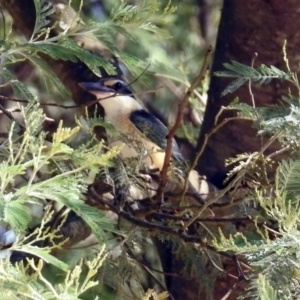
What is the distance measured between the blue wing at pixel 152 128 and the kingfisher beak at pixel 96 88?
0.51 ft

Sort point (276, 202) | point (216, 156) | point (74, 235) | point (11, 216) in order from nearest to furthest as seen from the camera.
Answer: point (11, 216), point (276, 202), point (74, 235), point (216, 156)

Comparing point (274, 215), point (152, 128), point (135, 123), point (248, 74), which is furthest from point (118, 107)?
point (274, 215)

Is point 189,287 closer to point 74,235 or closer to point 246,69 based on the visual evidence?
point 74,235

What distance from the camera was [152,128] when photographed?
97.5 inches

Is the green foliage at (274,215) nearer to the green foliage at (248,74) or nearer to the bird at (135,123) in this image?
the green foliage at (248,74)

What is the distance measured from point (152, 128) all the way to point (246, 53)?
40cm

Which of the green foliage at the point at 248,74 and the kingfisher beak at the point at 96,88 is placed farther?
the kingfisher beak at the point at 96,88

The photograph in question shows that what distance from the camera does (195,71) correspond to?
142 inches

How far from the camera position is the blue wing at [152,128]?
94.7 inches

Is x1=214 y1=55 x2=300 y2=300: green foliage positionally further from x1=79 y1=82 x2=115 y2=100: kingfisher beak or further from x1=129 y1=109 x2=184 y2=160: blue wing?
x1=79 y1=82 x2=115 y2=100: kingfisher beak

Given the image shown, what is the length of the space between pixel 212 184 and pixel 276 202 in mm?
1089

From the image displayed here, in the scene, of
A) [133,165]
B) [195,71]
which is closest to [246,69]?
[133,165]

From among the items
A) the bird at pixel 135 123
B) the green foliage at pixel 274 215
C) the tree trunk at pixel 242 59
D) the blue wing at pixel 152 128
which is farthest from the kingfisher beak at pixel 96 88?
the green foliage at pixel 274 215

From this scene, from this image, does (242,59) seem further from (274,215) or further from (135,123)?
(274,215)
